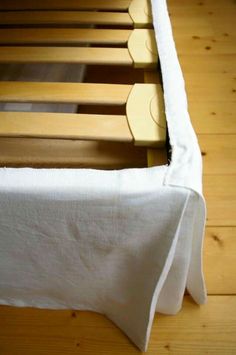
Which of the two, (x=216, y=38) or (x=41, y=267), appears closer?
(x=41, y=267)


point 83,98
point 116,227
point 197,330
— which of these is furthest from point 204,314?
point 83,98

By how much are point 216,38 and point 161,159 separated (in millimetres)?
1150

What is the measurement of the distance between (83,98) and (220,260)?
0.50m

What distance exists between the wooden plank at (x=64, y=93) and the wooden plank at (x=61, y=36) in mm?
155

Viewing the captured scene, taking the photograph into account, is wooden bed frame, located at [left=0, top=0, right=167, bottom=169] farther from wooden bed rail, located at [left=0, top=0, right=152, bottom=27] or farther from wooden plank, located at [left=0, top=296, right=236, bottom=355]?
wooden plank, located at [left=0, top=296, right=236, bottom=355]

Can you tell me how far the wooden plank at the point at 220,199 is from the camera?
79 centimetres

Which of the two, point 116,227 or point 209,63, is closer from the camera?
point 116,227

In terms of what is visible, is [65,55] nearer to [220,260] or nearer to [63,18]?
[63,18]

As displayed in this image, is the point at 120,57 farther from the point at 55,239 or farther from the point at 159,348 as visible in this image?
the point at 159,348

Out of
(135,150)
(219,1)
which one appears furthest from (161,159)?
(219,1)

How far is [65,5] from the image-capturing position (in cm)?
72

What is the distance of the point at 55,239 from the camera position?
411 mm

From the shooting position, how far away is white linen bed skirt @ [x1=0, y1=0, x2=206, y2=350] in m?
0.34

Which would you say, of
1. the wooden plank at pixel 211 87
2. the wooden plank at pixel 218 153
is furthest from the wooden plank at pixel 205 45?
the wooden plank at pixel 218 153
